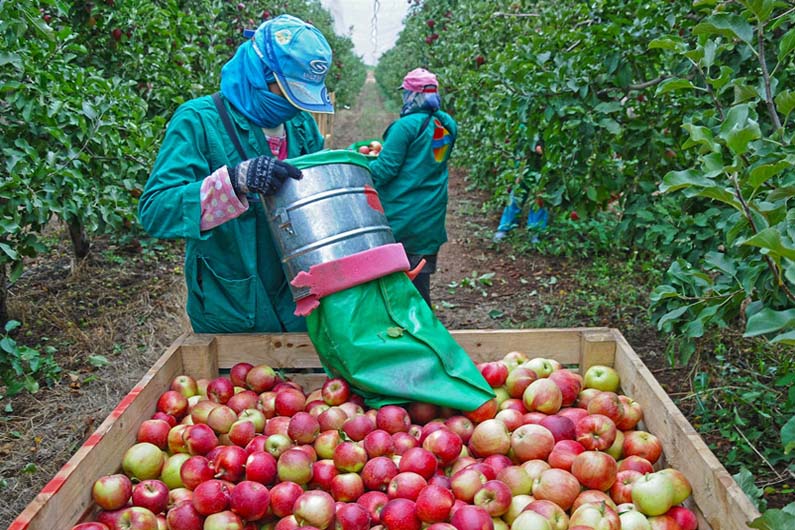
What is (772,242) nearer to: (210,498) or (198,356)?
(210,498)

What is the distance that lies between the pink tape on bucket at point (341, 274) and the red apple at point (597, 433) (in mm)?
712

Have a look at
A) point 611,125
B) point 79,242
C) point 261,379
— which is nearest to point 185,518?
point 261,379

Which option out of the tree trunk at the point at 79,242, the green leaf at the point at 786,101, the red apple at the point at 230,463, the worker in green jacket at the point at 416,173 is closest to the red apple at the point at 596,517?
the red apple at the point at 230,463

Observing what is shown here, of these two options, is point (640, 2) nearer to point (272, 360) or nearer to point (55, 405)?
point (272, 360)

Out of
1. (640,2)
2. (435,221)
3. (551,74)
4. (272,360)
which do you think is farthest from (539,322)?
(272,360)

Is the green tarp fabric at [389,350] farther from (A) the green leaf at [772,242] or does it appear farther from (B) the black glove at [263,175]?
(A) the green leaf at [772,242]

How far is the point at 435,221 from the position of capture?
4.10 metres

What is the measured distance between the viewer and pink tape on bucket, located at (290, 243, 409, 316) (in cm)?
196

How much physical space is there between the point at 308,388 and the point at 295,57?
112cm

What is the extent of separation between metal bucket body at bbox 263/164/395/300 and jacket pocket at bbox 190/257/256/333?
35cm

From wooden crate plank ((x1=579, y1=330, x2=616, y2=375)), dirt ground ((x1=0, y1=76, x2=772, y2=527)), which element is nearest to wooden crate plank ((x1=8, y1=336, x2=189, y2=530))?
dirt ground ((x1=0, y1=76, x2=772, y2=527))

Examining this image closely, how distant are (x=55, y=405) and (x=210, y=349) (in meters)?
1.62

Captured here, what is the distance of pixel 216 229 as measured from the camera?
2.26 m

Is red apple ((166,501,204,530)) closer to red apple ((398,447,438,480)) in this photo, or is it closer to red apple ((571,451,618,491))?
red apple ((398,447,438,480))
